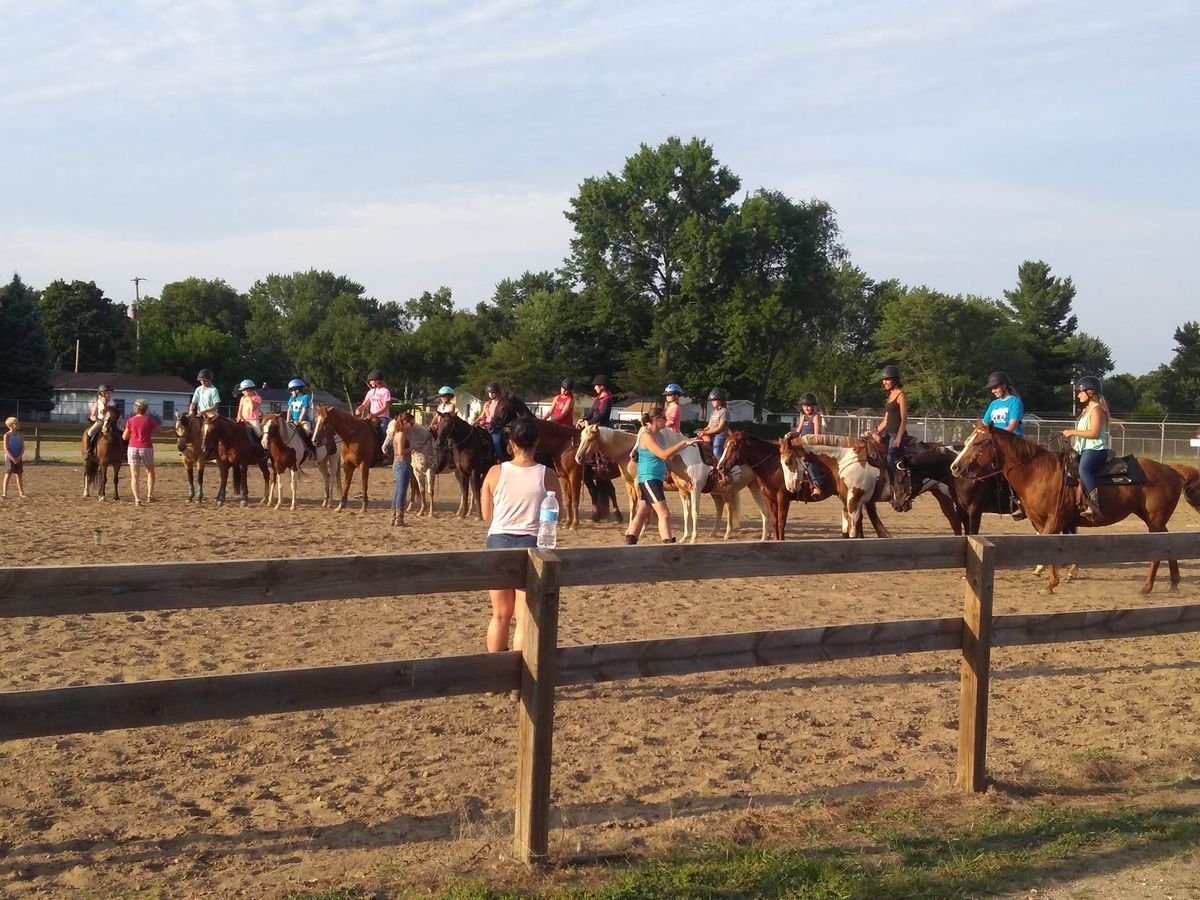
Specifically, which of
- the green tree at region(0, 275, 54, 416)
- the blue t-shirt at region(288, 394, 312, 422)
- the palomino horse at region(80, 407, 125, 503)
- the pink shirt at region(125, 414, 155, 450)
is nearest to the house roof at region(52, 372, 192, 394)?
the green tree at region(0, 275, 54, 416)

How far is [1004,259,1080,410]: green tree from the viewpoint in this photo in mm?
87062

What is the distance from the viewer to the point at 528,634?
4648 millimetres

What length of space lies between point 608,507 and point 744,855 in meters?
15.5

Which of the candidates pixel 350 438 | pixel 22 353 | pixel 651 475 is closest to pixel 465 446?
pixel 350 438

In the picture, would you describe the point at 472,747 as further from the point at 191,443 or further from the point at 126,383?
the point at 126,383

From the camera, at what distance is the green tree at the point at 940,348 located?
246 feet

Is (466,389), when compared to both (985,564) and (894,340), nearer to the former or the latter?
(894,340)

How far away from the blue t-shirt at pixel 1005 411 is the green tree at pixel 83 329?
9034cm

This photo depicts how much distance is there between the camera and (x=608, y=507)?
20.2 meters

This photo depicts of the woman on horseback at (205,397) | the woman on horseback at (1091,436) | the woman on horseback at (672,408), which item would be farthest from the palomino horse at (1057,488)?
the woman on horseback at (205,397)

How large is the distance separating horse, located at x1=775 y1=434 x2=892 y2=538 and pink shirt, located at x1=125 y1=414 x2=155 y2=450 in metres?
12.0

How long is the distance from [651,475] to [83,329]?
92.7m

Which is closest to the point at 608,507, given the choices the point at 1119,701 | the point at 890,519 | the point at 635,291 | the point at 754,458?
the point at 754,458

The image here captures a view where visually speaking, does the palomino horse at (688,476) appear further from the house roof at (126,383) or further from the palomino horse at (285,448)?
the house roof at (126,383)
